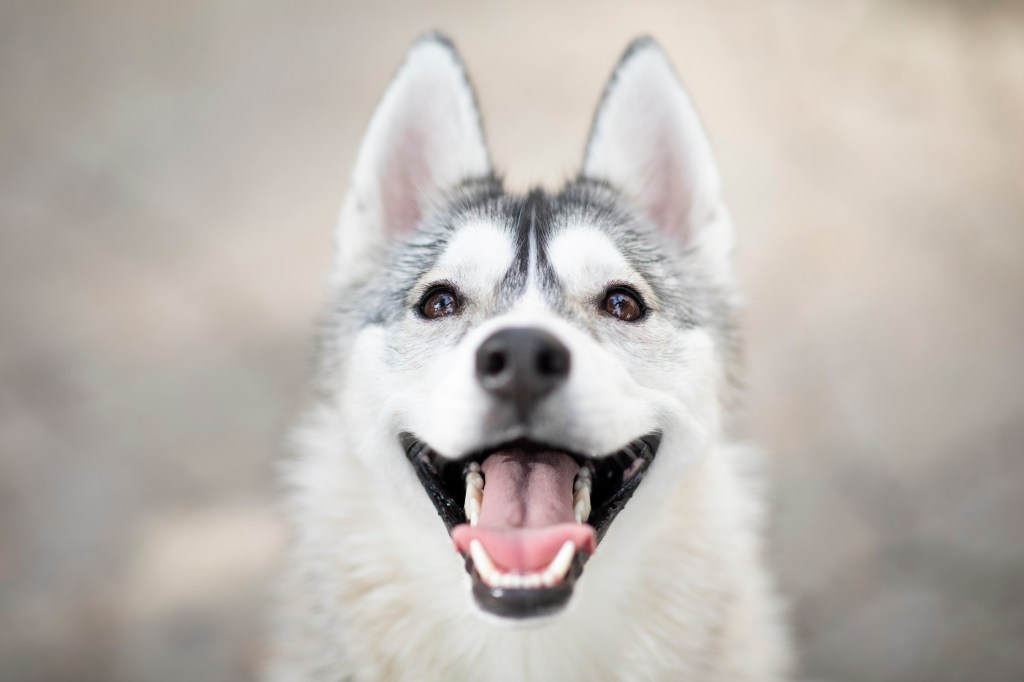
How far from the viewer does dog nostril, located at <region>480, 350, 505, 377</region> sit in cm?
156

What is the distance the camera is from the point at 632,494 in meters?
1.86

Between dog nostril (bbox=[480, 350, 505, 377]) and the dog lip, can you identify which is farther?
the dog lip

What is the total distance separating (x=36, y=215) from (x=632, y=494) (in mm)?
3191

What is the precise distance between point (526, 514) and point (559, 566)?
0.49ft

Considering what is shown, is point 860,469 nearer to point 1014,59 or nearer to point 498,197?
point 498,197

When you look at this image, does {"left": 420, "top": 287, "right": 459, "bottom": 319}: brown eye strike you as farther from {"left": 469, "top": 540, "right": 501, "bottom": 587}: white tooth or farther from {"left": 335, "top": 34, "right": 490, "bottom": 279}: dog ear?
{"left": 469, "top": 540, "right": 501, "bottom": 587}: white tooth

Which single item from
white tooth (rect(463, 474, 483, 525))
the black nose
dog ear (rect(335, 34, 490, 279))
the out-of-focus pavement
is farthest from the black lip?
the out-of-focus pavement

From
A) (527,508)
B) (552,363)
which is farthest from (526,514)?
(552,363)

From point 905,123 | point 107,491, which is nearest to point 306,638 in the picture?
point 107,491

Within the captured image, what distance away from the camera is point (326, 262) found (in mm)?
3865

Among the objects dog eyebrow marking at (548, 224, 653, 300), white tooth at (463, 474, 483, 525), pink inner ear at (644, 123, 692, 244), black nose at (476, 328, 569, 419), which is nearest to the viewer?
black nose at (476, 328, 569, 419)

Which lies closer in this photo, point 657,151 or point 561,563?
point 561,563

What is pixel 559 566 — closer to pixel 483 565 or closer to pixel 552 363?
pixel 483 565

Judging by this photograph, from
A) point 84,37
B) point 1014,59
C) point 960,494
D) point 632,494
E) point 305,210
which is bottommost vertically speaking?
point 632,494
